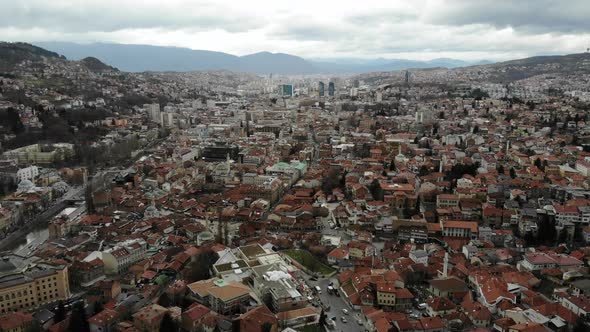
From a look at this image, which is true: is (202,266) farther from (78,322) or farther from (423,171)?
(423,171)

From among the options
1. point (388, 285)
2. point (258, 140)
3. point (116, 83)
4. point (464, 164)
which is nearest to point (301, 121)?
point (258, 140)

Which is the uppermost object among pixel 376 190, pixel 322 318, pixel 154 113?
pixel 154 113

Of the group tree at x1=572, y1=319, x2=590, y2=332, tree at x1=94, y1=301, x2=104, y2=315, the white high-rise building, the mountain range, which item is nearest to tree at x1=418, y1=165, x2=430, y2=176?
tree at x1=572, y1=319, x2=590, y2=332

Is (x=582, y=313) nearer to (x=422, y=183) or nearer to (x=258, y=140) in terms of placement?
(x=422, y=183)

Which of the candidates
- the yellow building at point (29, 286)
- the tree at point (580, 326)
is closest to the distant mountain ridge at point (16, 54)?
the yellow building at point (29, 286)

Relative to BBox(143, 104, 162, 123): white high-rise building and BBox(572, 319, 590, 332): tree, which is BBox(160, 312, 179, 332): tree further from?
BBox(143, 104, 162, 123): white high-rise building

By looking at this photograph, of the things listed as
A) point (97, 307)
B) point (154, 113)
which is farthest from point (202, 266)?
point (154, 113)

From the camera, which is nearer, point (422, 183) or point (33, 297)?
point (33, 297)
